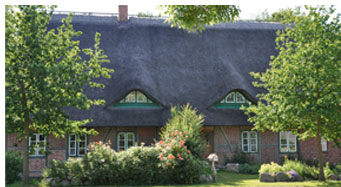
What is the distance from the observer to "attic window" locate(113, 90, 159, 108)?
705 inches

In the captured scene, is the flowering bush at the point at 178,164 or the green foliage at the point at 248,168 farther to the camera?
the green foliage at the point at 248,168

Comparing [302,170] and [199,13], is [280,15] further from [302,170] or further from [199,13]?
[199,13]

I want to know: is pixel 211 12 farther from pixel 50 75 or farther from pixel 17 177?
pixel 17 177

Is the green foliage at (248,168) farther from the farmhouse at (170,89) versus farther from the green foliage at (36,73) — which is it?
the green foliage at (36,73)

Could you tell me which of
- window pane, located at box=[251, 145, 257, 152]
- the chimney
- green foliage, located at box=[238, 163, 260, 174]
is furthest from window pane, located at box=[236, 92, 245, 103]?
the chimney

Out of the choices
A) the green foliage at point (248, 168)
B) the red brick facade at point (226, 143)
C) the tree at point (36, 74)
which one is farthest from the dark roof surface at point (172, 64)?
the tree at point (36, 74)

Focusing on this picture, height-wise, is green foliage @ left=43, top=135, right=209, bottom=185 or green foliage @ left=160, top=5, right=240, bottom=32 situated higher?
green foliage @ left=160, top=5, right=240, bottom=32

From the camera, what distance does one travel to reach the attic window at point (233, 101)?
1873 cm

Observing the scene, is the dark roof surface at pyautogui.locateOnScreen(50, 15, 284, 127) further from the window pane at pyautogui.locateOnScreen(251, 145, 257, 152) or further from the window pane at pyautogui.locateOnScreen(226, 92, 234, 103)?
the window pane at pyautogui.locateOnScreen(251, 145, 257, 152)

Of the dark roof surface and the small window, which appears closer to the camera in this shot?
the dark roof surface

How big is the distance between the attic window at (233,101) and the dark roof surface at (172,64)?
42cm

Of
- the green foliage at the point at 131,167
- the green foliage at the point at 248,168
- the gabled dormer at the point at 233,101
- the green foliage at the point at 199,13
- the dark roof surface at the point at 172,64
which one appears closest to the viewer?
the green foliage at the point at 199,13

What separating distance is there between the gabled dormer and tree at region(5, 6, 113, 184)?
8.88 meters

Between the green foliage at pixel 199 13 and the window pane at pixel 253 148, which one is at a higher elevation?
the green foliage at pixel 199 13
